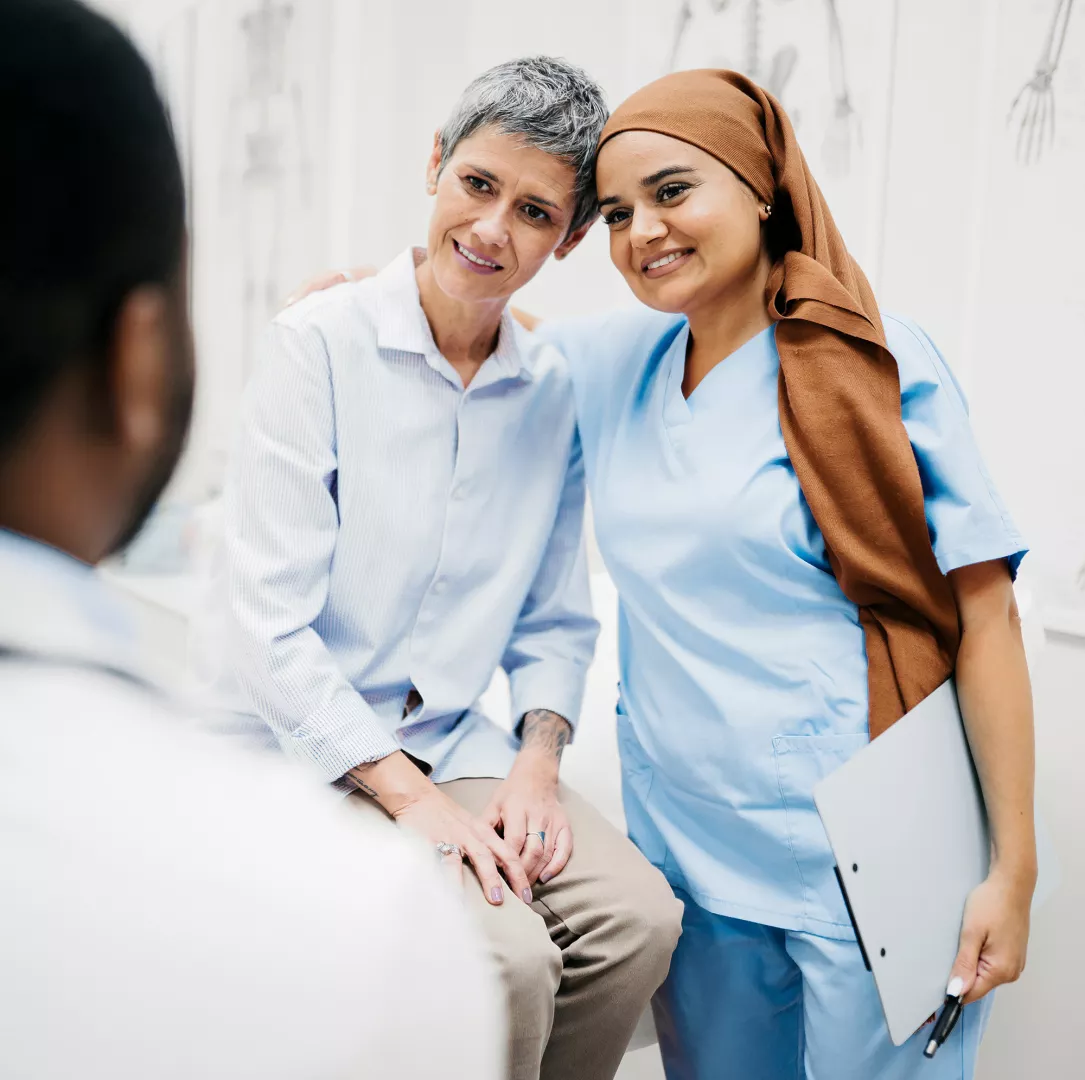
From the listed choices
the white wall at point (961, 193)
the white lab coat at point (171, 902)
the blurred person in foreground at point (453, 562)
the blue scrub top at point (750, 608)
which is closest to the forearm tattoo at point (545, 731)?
the blurred person in foreground at point (453, 562)

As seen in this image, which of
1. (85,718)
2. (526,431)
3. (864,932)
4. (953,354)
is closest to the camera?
(85,718)

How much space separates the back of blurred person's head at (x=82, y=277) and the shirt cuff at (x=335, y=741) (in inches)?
36.1

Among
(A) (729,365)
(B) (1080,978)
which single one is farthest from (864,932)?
(B) (1080,978)

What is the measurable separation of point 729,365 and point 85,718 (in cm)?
116

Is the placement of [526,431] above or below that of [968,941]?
above

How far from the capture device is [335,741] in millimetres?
1302

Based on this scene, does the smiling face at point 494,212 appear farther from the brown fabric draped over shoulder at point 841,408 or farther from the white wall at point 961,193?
the white wall at point 961,193

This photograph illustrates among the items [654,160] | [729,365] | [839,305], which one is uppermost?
[654,160]

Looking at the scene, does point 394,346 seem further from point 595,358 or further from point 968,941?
point 968,941

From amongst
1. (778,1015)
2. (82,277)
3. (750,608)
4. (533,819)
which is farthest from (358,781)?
(82,277)

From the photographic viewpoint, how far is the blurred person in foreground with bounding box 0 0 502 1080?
1.19ft

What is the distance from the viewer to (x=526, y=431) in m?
1.55

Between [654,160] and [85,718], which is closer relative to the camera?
[85,718]

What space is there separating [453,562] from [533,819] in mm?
362
